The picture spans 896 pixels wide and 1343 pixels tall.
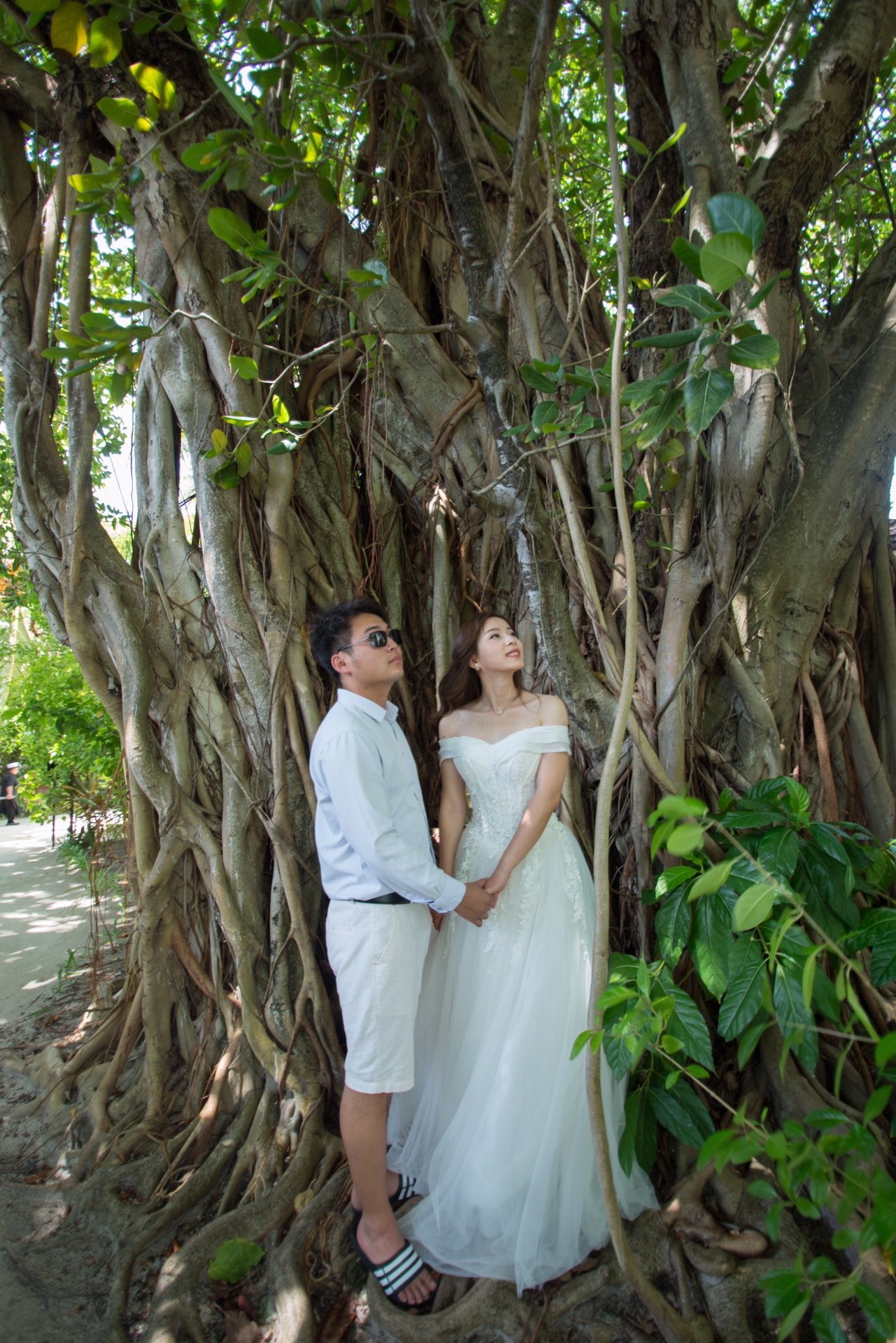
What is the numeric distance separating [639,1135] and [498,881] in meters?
0.56

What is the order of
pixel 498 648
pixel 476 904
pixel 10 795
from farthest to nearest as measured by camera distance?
pixel 10 795 → pixel 498 648 → pixel 476 904

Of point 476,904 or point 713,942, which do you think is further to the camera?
point 476,904

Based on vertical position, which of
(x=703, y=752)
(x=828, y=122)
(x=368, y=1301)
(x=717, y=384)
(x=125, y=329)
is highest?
(x=828, y=122)

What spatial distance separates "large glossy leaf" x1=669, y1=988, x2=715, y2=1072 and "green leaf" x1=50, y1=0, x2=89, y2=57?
6.55 ft

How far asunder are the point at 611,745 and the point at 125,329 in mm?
1171

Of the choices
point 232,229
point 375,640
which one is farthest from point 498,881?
point 232,229

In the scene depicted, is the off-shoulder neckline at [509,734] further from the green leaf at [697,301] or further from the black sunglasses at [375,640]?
the green leaf at [697,301]

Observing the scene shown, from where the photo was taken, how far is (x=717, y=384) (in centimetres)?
A: 108

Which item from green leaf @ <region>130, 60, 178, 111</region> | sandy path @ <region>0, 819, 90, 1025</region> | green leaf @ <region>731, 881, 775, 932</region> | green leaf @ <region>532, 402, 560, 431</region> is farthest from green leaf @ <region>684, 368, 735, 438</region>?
sandy path @ <region>0, 819, 90, 1025</region>

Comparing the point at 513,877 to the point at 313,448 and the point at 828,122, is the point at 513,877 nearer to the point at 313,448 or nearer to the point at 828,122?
the point at 313,448

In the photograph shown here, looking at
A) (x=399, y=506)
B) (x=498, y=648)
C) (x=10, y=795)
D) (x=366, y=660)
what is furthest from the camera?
(x=10, y=795)

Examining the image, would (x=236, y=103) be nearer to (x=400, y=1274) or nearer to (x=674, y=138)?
(x=674, y=138)

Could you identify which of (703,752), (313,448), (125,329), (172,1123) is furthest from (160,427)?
(172,1123)

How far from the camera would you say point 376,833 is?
148 centimetres
